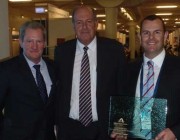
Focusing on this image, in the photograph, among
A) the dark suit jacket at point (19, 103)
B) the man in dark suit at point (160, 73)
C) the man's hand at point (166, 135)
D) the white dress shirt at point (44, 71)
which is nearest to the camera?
the man's hand at point (166, 135)

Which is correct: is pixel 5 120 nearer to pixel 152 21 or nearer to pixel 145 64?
pixel 145 64

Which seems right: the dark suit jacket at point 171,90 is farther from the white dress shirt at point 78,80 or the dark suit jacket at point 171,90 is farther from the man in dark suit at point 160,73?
the white dress shirt at point 78,80

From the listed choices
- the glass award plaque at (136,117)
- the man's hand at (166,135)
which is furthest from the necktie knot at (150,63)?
the man's hand at (166,135)

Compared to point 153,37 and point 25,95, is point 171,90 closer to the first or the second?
point 153,37

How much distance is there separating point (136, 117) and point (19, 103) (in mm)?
922

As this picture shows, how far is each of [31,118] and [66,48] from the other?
0.90 metres

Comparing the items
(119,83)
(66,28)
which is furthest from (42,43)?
(66,28)

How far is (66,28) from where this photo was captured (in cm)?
802

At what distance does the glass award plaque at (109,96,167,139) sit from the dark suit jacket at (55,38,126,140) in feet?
1.83

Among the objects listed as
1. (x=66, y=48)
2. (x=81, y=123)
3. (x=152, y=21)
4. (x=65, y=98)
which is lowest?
(x=81, y=123)

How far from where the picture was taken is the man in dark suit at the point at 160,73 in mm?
2271

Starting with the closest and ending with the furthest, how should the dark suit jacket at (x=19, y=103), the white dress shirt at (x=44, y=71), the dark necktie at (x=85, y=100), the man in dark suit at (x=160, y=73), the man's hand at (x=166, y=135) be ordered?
the man's hand at (x=166, y=135), the man in dark suit at (x=160, y=73), the dark suit jacket at (x=19, y=103), the white dress shirt at (x=44, y=71), the dark necktie at (x=85, y=100)

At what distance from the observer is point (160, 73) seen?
7.64ft

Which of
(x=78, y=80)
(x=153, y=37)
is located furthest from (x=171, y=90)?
(x=78, y=80)
